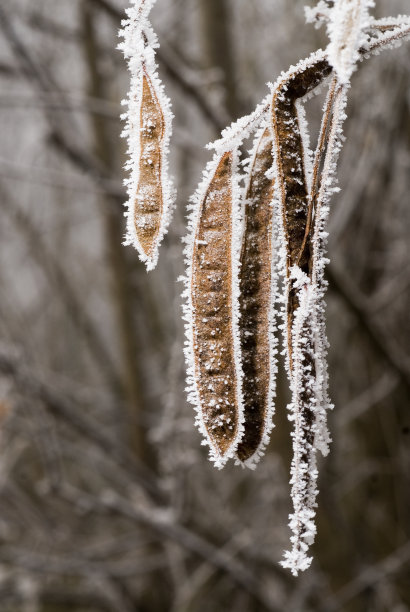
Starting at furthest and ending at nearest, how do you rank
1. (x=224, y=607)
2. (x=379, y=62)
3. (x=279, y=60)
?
(x=224, y=607), (x=279, y=60), (x=379, y=62)

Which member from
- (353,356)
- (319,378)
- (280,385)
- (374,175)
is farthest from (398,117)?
(319,378)

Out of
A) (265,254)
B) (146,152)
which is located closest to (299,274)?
(265,254)

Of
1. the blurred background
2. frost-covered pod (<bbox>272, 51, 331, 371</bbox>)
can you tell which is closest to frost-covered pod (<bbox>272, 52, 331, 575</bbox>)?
frost-covered pod (<bbox>272, 51, 331, 371</bbox>)

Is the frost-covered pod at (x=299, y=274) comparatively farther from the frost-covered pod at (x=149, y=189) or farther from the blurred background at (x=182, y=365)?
the blurred background at (x=182, y=365)

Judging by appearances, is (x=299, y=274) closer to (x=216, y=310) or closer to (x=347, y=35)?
(x=216, y=310)

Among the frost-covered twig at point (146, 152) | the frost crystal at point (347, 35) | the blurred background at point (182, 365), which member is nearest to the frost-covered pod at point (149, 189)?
the frost-covered twig at point (146, 152)

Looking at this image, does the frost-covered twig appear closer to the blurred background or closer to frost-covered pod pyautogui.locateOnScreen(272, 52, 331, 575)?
frost-covered pod pyautogui.locateOnScreen(272, 52, 331, 575)

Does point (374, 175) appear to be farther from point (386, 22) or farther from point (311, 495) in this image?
point (311, 495)
